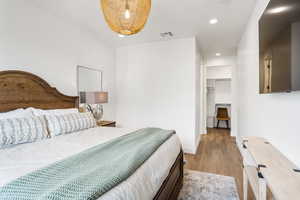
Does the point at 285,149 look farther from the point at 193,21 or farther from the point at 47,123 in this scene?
the point at 47,123

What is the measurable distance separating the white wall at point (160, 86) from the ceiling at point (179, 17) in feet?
1.15

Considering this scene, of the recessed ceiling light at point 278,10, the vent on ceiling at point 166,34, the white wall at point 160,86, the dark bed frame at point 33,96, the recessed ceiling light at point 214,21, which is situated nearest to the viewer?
the recessed ceiling light at point 278,10

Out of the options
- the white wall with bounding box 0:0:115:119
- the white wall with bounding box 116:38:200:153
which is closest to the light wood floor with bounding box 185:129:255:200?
the white wall with bounding box 116:38:200:153

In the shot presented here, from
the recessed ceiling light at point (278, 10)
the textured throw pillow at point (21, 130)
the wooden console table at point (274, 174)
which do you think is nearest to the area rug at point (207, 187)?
the wooden console table at point (274, 174)

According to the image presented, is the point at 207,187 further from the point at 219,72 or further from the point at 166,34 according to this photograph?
the point at 219,72

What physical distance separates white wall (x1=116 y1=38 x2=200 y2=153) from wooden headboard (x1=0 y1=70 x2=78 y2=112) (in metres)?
1.86

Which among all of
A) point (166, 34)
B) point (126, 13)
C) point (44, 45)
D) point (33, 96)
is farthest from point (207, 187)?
point (44, 45)

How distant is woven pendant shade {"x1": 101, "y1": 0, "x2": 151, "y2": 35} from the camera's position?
1.59 m

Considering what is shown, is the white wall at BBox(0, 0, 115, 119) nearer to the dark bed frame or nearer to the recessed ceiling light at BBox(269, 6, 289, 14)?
the dark bed frame

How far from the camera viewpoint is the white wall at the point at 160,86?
140 inches

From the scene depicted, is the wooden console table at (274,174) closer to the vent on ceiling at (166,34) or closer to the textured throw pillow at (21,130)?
the textured throw pillow at (21,130)

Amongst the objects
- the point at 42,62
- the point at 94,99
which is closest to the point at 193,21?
the point at 94,99

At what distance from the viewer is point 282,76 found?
1.24 meters

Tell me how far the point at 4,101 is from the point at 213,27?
11.9 feet
